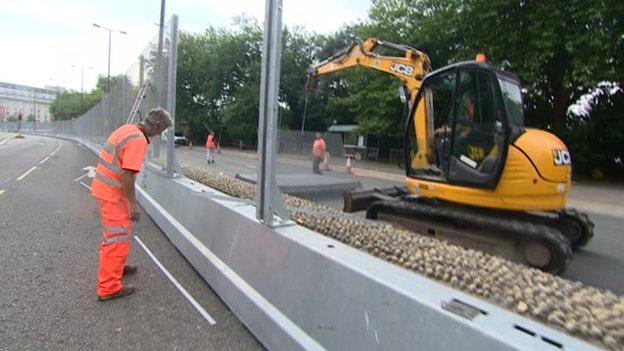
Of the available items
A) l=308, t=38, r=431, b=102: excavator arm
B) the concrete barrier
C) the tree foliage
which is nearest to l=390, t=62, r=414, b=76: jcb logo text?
l=308, t=38, r=431, b=102: excavator arm

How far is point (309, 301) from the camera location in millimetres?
3027

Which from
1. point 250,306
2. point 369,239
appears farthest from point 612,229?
point 250,306

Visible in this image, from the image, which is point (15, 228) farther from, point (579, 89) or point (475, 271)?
point (579, 89)

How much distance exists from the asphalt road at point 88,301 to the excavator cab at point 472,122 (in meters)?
3.85

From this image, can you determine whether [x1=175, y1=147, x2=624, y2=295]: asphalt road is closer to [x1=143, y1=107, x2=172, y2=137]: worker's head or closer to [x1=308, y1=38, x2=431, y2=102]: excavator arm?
[x1=308, y1=38, x2=431, y2=102]: excavator arm

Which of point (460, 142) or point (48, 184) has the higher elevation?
point (460, 142)

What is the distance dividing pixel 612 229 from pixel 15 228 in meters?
10.7

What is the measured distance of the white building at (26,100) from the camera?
439 ft

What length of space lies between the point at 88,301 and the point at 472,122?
5126 mm

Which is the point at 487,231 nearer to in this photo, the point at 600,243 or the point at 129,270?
the point at 600,243

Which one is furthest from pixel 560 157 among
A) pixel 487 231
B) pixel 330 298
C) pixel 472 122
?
pixel 330 298

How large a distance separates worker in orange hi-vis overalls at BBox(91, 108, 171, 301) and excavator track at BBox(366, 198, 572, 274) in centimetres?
415

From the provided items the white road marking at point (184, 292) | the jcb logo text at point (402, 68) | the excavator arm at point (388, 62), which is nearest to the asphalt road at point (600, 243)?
the excavator arm at point (388, 62)

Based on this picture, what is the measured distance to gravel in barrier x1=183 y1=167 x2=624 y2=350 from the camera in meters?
2.03
